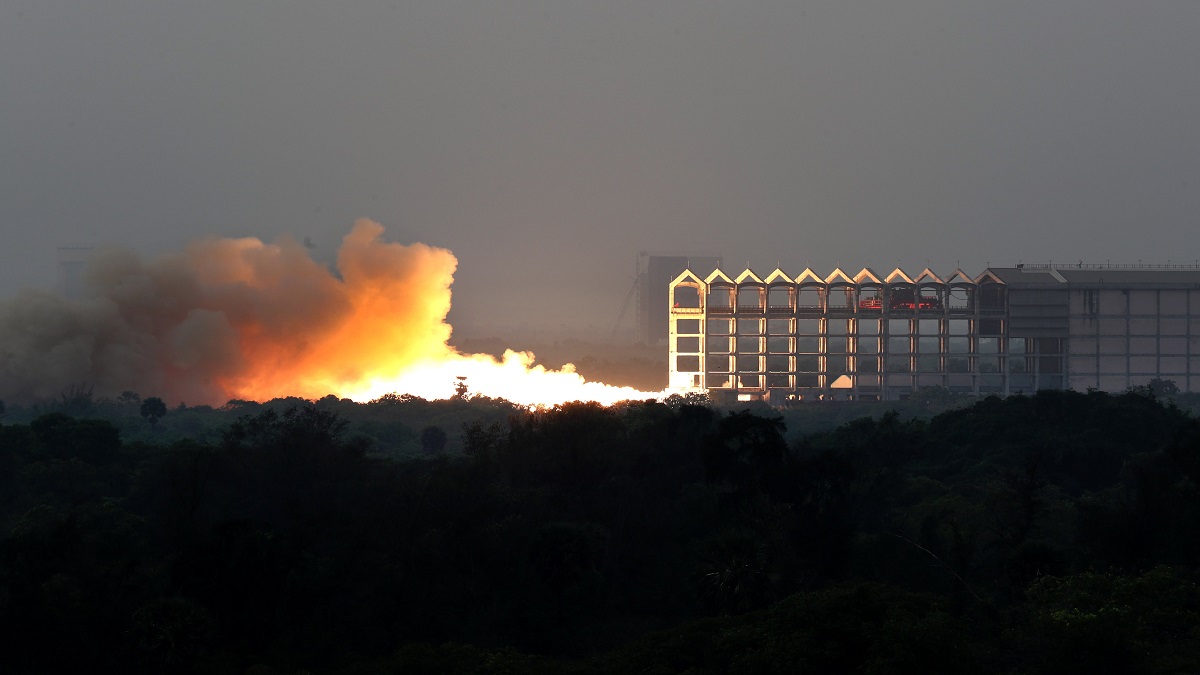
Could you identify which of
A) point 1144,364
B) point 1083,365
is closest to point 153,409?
point 1083,365

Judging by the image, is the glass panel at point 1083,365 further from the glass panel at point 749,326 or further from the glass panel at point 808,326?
the glass panel at point 749,326

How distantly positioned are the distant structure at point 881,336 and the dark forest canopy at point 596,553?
70.0m

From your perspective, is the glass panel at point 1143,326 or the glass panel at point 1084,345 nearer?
the glass panel at point 1084,345

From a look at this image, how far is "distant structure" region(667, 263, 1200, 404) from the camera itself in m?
164

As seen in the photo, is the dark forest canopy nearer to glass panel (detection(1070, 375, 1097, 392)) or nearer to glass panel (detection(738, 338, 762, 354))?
glass panel (detection(738, 338, 762, 354))

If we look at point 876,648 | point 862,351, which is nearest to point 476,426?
point 876,648

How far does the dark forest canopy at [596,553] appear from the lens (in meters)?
46.9

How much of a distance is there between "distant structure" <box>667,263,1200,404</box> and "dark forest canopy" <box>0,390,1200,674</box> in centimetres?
7004

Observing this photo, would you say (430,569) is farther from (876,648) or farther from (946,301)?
(946,301)

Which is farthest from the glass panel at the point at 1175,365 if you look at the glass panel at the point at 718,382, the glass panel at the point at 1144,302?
the glass panel at the point at 718,382

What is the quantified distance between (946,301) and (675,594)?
108823 millimetres

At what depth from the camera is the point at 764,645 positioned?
1778 inches

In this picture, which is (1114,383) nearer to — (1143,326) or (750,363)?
(1143,326)

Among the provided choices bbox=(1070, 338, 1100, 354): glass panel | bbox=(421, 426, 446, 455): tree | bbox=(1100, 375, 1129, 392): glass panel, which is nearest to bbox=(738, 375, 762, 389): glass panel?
bbox=(1070, 338, 1100, 354): glass panel
